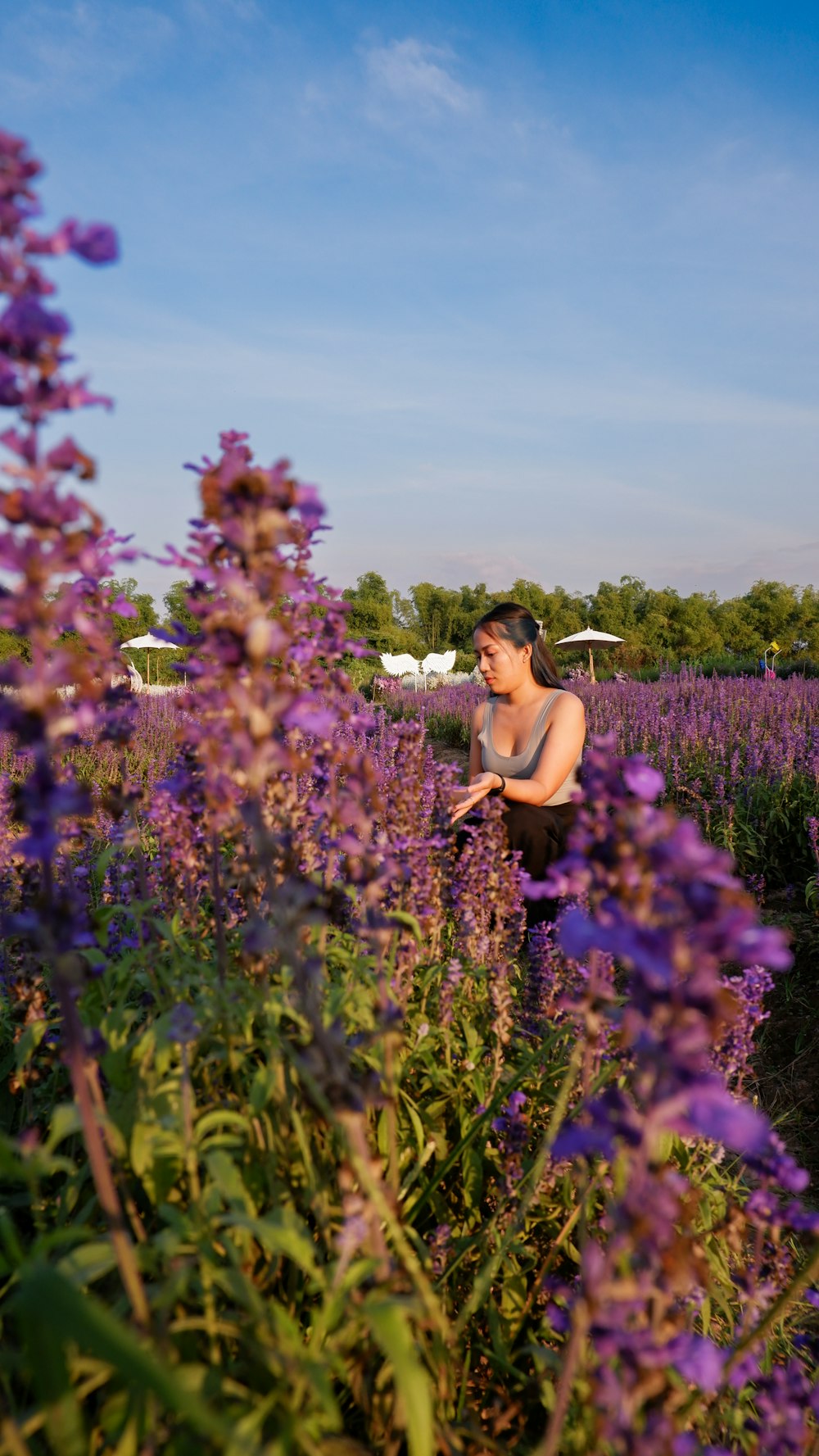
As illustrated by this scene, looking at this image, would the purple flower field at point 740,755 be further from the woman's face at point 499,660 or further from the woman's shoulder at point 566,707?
the woman's face at point 499,660

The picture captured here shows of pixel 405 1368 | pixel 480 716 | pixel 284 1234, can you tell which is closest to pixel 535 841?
pixel 480 716

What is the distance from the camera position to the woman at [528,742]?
18.5ft

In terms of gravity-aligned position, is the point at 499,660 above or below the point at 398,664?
above

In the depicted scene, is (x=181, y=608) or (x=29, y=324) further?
(x=181, y=608)

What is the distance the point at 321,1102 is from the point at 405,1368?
0.32 meters

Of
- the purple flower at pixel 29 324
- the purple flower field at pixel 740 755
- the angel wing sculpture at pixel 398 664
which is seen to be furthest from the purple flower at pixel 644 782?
the angel wing sculpture at pixel 398 664

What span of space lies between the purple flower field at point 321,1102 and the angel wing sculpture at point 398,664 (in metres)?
26.8

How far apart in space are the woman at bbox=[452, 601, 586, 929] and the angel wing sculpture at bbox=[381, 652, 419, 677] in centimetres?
2289

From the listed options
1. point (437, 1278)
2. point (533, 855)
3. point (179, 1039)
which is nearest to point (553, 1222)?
point (437, 1278)

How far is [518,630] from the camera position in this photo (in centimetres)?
591

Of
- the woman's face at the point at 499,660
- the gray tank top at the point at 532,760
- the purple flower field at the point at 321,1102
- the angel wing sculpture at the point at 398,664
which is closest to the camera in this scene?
the purple flower field at the point at 321,1102

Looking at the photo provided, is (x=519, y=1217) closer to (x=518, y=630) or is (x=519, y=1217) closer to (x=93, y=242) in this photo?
(x=93, y=242)

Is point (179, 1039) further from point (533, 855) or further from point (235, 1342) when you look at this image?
point (533, 855)

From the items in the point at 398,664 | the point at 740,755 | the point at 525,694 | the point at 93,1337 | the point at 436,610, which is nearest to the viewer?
the point at 93,1337
